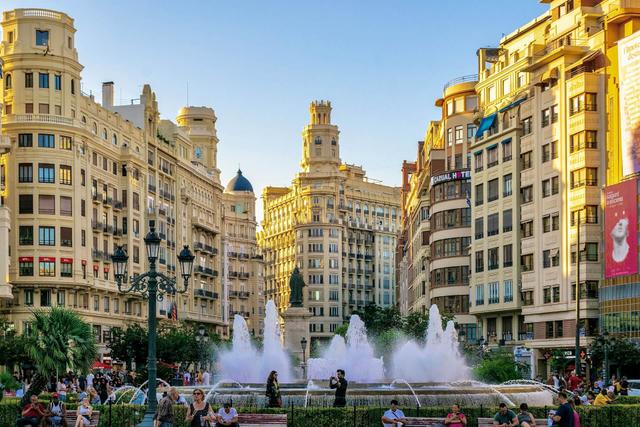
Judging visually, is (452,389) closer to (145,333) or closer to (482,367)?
(482,367)

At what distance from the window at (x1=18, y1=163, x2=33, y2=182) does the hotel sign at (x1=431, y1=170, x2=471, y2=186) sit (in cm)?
3473

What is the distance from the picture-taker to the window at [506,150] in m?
89.1

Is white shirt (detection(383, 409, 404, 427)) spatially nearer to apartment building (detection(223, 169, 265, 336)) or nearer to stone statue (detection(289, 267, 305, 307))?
stone statue (detection(289, 267, 305, 307))

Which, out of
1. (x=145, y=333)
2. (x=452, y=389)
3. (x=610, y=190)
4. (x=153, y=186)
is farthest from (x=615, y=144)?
(x=153, y=186)

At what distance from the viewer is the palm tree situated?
67.5 meters

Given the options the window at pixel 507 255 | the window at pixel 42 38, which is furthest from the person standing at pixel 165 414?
the window at pixel 42 38

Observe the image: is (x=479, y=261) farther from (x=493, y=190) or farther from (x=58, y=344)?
(x=58, y=344)

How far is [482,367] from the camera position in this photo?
65875 mm

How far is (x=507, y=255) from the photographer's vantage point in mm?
89188

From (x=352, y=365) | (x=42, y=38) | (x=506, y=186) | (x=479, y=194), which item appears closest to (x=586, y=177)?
(x=506, y=186)

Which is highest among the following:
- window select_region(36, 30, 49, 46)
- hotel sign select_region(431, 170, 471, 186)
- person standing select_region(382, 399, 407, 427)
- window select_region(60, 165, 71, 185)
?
window select_region(36, 30, 49, 46)

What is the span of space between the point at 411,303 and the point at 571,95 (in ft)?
203

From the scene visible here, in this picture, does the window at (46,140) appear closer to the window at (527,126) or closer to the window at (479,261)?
the window at (479,261)

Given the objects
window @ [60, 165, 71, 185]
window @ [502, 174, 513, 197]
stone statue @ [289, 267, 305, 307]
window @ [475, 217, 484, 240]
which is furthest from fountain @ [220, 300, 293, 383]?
stone statue @ [289, 267, 305, 307]
